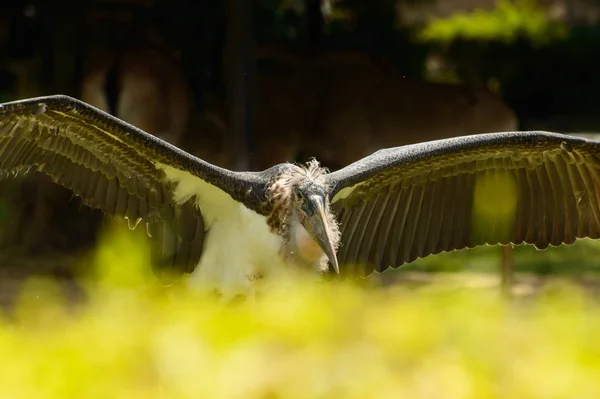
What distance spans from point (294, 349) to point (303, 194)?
2024 mm

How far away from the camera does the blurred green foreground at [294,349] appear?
1.50m

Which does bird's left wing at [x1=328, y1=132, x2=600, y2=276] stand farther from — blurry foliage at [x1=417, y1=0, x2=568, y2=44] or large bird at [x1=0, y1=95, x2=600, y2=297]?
blurry foliage at [x1=417, y1=0, x2=568, y2=44]

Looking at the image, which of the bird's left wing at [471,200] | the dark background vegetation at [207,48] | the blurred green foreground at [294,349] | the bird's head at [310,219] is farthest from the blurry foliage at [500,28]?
the blurred green foreground at [294,349]

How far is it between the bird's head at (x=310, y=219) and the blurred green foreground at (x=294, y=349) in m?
1.42

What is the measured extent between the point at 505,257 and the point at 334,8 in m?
5.21

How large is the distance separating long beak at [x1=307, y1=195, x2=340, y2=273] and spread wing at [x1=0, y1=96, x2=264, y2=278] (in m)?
0.46

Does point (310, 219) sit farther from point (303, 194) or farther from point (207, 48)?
point (207, 48)

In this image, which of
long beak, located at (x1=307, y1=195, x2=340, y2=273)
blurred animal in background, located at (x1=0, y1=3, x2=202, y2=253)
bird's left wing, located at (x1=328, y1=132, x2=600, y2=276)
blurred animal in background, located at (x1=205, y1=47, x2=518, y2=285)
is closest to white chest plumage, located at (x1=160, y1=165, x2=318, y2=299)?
long beak, located at (x1=307, y1=195, x2=340, y2=273)

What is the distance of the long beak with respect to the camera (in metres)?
3.52

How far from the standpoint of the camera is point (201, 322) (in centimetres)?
183

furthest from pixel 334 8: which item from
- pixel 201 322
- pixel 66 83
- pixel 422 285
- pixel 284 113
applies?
pixel 201 322

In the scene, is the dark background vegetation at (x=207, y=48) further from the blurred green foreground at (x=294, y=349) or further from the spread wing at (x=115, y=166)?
the blurred green foreground at (x=294, y=349)

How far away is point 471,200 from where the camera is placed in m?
4.45

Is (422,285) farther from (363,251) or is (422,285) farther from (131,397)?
(131,397)
